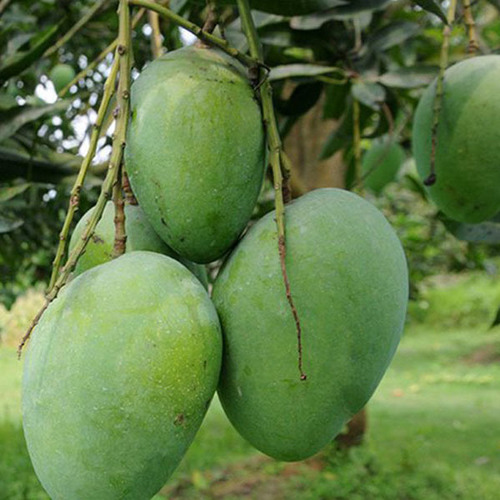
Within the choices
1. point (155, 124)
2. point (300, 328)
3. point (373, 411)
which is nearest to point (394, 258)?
point (300, 328)

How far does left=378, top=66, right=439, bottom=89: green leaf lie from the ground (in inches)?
→ 75.7

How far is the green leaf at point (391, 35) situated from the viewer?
1.55 metres

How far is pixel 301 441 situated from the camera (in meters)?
0.75

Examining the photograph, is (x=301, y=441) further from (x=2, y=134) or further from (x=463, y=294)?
(x=463, y=294)

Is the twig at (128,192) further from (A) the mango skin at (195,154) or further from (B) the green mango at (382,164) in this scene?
(B) the green mango at (382,164)

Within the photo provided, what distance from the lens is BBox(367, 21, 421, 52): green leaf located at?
1547 mm

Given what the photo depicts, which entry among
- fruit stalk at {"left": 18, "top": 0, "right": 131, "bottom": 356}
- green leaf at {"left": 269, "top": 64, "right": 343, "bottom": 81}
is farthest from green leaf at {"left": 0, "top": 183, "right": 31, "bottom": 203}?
fruit stalk at {"left": 18, "top": 0, "right": 131, "bottom": 356}

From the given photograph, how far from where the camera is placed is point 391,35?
156 centimetres

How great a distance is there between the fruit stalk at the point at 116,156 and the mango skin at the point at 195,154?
0.04 m

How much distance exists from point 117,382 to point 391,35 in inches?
45.0

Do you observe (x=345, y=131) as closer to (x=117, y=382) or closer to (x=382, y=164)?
(x=382, y=164)

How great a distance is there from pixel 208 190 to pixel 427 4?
0.41 meters

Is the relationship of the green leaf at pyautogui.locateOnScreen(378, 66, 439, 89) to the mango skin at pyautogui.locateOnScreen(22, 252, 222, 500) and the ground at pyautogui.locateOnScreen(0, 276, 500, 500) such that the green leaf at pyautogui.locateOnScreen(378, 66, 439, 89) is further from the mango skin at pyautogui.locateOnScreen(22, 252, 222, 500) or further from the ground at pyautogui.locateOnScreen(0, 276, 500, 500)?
Answer: the ground at pyautogui.locateOnScreen(0, 276, 500, 500)

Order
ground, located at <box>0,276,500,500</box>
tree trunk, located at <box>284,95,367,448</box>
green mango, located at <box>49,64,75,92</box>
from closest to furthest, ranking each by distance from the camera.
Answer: green mango, located at <box>49,64,75,92</box>
tree trunk, located at <box>284,95,367,448</box>
ground, located at <box>0,276,500,500</box>
